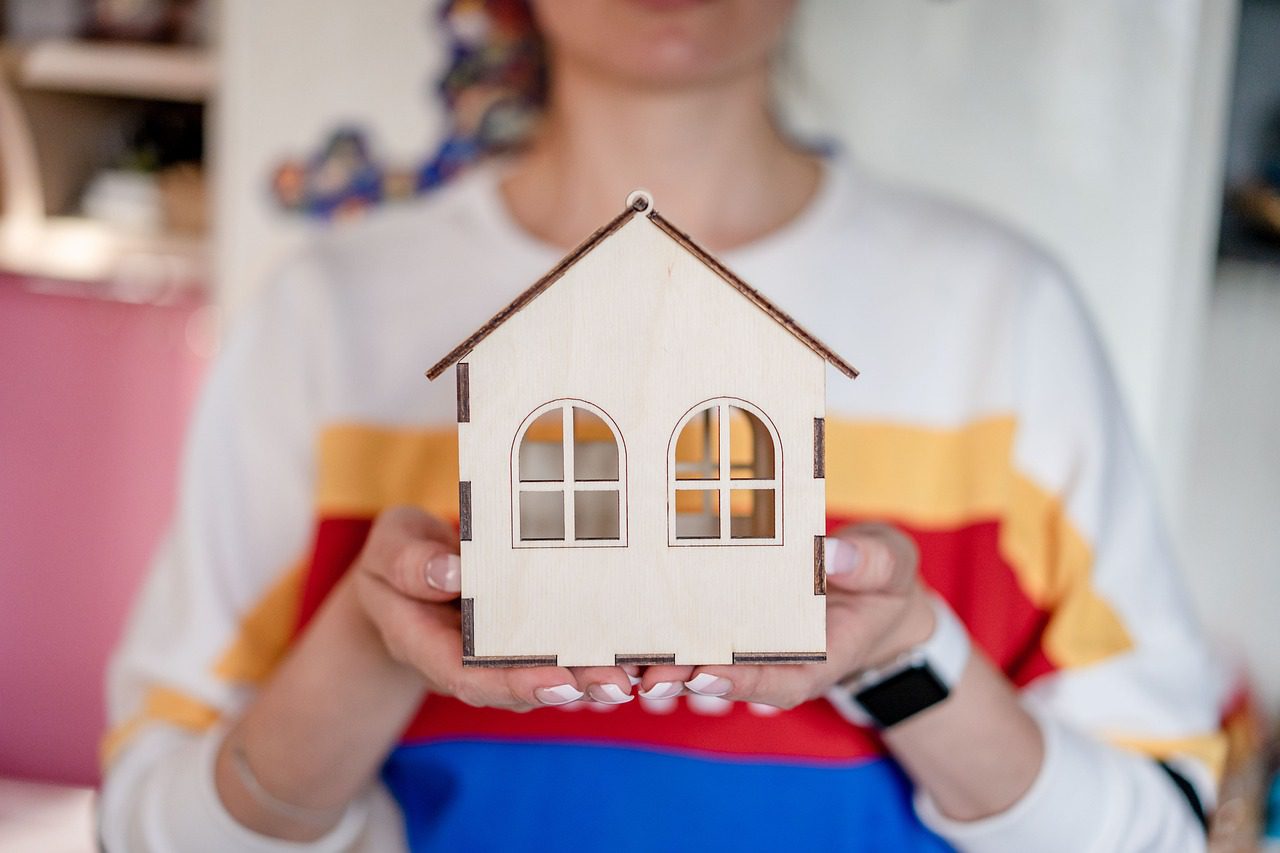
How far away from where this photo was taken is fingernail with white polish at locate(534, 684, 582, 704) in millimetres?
514

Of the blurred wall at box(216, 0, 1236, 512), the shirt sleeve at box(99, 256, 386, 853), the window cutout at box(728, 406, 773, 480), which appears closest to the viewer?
the window cutout at box(728, 406, 773, 480)

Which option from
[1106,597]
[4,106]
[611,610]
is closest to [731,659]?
[611,610]

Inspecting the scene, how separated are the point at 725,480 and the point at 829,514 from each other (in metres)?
0.32

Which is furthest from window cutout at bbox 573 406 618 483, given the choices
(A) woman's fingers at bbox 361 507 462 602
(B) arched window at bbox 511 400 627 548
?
(A) woman's fingers at bbox 361 507 462 602

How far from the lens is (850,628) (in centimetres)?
59

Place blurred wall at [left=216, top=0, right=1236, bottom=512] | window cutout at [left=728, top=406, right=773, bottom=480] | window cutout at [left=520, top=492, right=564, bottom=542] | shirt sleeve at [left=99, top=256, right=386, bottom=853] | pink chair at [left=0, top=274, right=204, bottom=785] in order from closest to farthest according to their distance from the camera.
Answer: window cutout at [left=728, top=406, right=773, bottom=480], window cutout at [left=520, top=492, right=564, bottom=542], shirt sleeve at [left=99, top=256, right=386, bottom=853], blurred wall at [left=216, top=0, right=1236, bottom=512], pink chair at [left=0, top=274, right=204, bottom=785]

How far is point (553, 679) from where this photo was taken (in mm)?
517

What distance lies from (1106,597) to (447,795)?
0.51 meters

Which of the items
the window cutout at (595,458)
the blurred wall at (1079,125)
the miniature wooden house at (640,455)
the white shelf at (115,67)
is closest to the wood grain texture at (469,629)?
the miniature wooden house at (640,455)

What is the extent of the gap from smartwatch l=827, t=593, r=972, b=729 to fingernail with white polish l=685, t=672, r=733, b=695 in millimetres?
173

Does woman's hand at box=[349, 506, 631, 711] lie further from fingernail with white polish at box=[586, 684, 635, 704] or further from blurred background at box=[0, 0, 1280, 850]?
blurred background at box=[0, 0, 1280, 850]

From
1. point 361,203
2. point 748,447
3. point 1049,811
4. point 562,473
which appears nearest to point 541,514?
point 562,473

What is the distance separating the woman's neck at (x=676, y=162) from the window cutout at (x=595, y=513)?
0.25m

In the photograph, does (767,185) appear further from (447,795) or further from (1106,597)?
(447,795)
